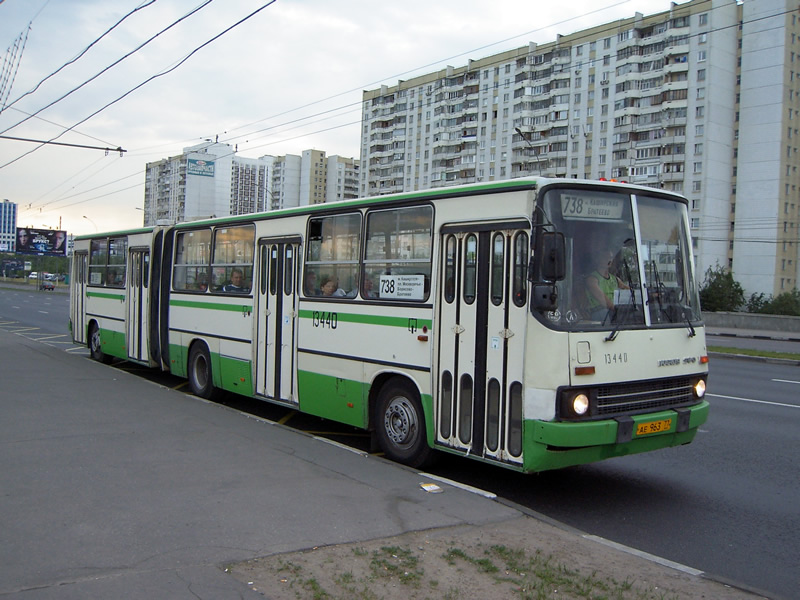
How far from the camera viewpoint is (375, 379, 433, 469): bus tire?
298 inches

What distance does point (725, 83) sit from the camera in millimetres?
77438

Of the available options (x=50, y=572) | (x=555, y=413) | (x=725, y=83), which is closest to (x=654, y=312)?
(x=555, y=413)

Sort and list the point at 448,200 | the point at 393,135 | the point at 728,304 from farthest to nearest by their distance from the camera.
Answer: the point at 393,135 → the point at 728,304 → the point at 448,200

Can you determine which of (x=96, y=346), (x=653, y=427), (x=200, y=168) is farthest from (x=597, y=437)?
(x=200, y=168)

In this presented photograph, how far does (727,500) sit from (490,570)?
3.39m

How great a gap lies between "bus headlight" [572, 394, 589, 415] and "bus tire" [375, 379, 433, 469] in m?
1.80

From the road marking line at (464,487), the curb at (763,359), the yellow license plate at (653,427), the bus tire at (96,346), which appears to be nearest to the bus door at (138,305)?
the bus tire at (96,346)

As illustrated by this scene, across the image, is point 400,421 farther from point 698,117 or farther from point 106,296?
point 698,117

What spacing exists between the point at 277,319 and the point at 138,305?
5.59 meters

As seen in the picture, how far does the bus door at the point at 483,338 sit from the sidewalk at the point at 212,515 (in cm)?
60

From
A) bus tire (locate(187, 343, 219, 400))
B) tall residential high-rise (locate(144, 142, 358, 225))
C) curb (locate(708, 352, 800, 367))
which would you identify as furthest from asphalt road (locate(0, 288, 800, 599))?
curb (locate(708, 352, 800, 367))

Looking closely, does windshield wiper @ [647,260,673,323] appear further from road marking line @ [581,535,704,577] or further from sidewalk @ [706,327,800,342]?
sidewalk @ [706,327,800,342]

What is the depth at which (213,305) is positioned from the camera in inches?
459

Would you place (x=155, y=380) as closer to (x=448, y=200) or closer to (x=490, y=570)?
(x=448, y=200)
